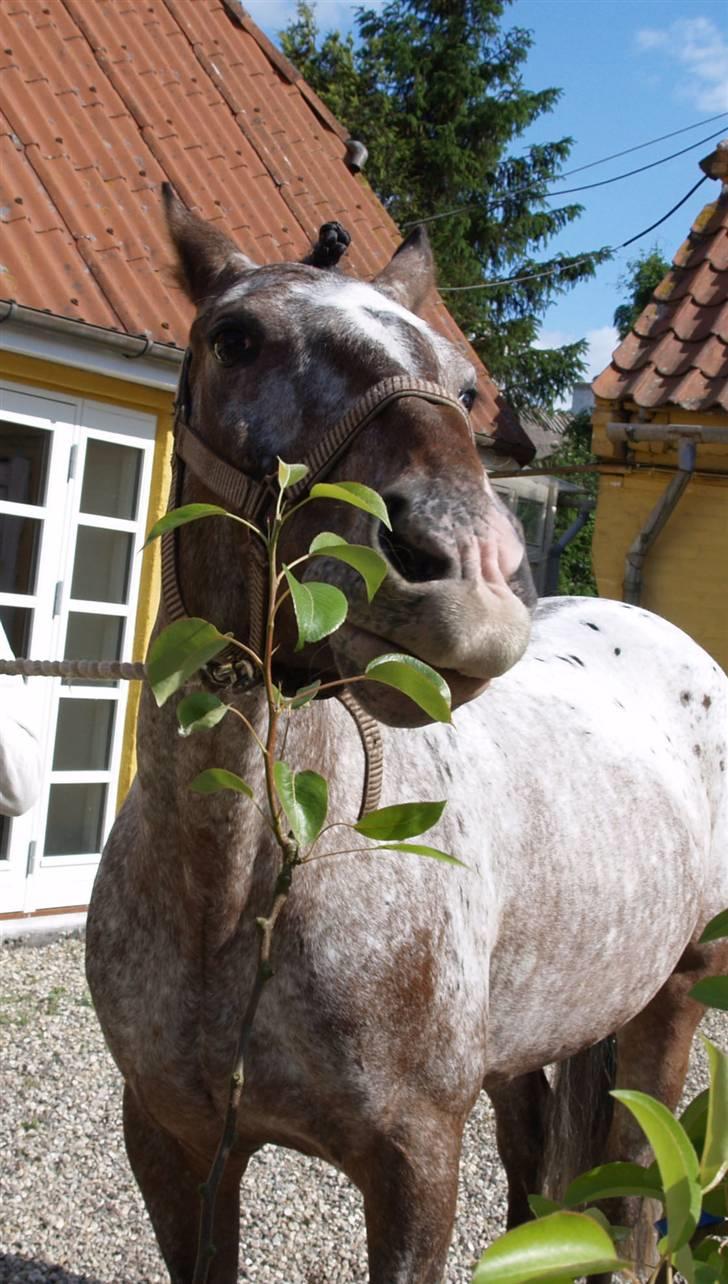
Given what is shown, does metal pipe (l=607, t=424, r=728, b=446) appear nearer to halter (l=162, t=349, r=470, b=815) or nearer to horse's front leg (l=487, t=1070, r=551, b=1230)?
horse's front leg (l=487, t=1070, r=551, b=1230)

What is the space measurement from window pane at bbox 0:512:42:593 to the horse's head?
379cm

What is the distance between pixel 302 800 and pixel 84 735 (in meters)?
5.25

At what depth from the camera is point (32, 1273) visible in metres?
2.99

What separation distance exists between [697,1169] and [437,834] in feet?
4.53

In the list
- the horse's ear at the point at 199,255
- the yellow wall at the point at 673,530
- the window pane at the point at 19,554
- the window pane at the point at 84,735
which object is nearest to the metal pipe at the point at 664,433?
the yellow wall at the point at 673,530

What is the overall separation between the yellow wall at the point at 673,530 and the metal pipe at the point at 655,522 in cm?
7

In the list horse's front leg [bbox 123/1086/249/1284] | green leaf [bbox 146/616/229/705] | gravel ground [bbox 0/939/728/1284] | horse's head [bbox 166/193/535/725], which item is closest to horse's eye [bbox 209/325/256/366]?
horse's head [bbox 166/193/535/725]

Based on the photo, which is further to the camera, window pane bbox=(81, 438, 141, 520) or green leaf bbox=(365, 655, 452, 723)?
window pane bbox=(81, 438, 141, 520)

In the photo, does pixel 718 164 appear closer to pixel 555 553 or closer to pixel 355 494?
pixel 555 553

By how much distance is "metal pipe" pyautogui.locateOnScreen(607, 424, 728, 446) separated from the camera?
712cm

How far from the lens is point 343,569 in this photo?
1.40m

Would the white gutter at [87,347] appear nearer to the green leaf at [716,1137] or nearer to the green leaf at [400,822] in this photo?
the green leaf at [400,822]

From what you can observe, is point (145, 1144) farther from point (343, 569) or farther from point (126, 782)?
point (126, 782)

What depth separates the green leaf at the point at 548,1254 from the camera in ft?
1.71
